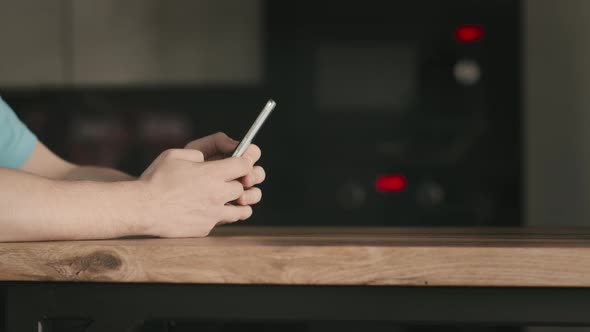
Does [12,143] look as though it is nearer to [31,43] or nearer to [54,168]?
[54,168]

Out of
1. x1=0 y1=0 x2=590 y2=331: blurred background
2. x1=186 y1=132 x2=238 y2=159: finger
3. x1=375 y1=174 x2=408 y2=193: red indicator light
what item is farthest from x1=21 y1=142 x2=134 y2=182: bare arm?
x1=375 y1=174 x2=408 y2=193: red indicator light

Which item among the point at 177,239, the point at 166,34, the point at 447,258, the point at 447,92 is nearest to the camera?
the point at 447,258

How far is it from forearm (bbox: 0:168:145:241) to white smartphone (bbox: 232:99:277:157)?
0.19m

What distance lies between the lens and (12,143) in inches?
47.8

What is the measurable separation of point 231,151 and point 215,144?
0.03 meters

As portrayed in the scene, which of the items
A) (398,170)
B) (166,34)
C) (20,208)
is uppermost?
(166,34)

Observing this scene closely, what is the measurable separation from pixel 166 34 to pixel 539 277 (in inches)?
83.5

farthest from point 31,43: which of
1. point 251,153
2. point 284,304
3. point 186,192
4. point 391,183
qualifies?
point 284,304

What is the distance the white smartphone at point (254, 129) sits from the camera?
0.84 metres

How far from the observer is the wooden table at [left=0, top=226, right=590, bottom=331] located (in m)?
0.60

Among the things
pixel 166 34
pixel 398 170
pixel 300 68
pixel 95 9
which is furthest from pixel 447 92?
pixel 95 9

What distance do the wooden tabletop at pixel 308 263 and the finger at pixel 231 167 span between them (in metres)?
0.14

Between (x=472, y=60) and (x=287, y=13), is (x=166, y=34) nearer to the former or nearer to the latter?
(x=287, y=13)

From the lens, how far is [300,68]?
2.25m
